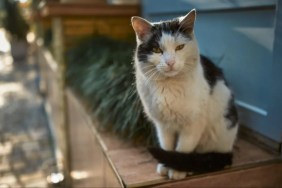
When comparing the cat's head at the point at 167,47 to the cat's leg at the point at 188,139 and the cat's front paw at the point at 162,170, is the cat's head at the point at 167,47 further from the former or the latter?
the cat's front paw at the point at 162,170

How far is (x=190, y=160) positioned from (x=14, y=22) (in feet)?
20.4

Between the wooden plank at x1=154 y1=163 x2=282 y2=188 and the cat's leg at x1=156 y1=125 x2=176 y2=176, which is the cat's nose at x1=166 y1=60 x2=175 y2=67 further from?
the wooden plank at x1=154 y1=163 x2=282 y2=188

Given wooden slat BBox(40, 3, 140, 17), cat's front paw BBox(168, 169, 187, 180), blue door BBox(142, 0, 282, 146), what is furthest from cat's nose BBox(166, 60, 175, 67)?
wooden slat BBox(40, 3, 140, 17)

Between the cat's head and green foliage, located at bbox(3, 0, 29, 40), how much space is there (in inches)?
236

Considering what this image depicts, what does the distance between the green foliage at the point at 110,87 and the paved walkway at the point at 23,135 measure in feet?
2.15

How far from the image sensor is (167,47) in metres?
0.66

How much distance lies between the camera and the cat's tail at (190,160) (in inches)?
28.8

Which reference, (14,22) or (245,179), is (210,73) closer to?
(245,179)

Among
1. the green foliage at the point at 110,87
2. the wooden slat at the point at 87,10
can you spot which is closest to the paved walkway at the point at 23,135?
the green foliage at the point at 110,87

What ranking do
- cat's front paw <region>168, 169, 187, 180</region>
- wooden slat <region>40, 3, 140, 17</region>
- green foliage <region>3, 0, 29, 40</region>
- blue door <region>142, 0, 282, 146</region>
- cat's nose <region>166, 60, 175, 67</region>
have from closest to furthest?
cat's nose <region>166, 60, 175, 67</region>, cat's front paw <region>168, 169, 187, 180</region>, blue door <region>142, 0, 282, 146</region>, wooden slat <region>40, 3, 140, 17</region>, green foliage <region>3, 0, 29, 40</region>

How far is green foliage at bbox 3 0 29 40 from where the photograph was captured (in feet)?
19.5

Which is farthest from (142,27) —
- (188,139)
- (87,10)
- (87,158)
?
(87,10)

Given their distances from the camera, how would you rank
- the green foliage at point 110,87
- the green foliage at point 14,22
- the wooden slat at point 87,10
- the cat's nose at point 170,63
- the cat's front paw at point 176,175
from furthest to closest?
1. the green foliage at point 14,22
2. the wooden slat at point 87,10
3. the green foliage at point 110,87
4. the cat's front paw at point 176,175
5. the cat's nose at point 170,63

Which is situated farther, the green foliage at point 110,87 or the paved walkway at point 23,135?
the paved walkway at point 23,135
